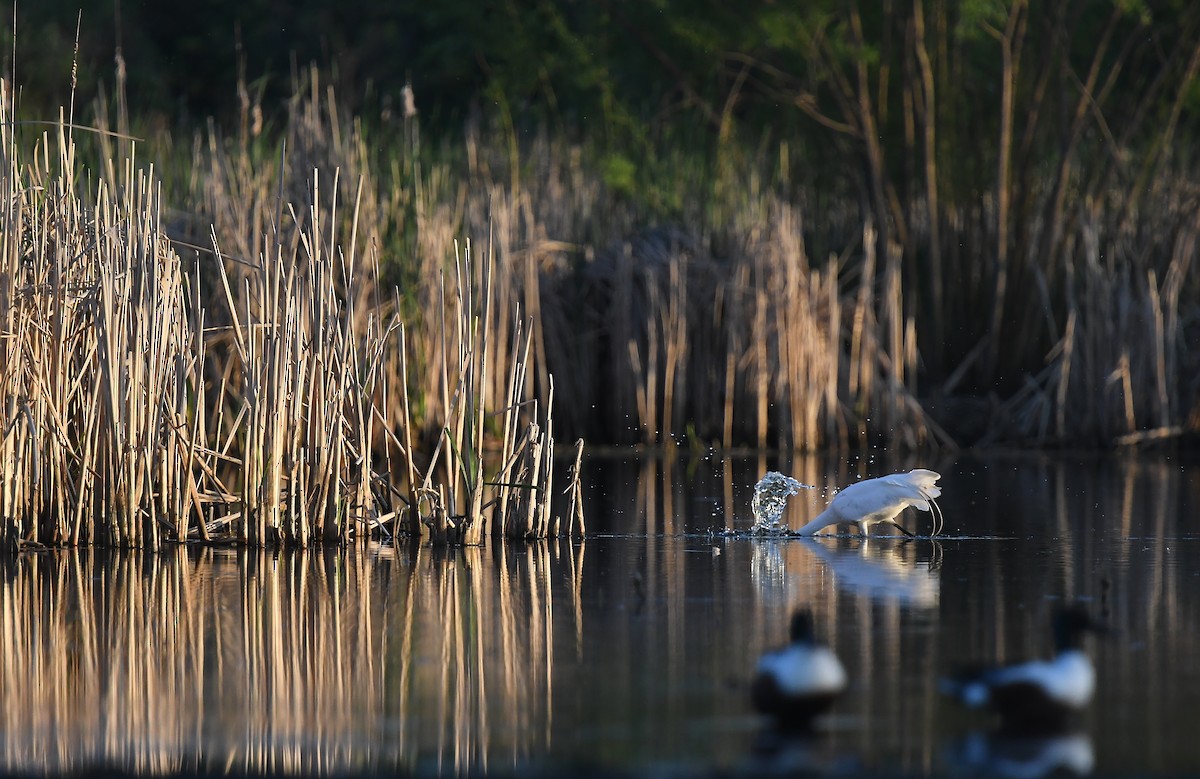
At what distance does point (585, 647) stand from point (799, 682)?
133 cm

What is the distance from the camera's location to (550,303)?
14250 millimetres

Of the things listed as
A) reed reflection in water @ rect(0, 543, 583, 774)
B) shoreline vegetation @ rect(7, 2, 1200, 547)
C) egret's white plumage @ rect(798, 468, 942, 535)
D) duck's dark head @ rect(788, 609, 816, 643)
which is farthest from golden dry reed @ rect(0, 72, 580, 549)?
duck's dark head @ rect(788, 609, 816, 643)

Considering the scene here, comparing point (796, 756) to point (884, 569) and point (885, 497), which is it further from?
point (885, 497)

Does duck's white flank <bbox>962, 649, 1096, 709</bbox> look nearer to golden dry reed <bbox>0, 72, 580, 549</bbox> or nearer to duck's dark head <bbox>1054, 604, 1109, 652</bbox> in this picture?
duck's dark head <bbox>1054, 604, 1109, 652</bbox>

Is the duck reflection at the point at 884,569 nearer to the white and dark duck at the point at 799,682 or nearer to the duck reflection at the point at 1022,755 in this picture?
the white and dark duck at the point at 799,682

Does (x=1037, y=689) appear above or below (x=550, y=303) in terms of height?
below

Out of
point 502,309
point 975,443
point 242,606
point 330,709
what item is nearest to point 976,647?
point 330,709

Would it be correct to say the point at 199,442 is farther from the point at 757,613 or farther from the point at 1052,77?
the point at 1052,77

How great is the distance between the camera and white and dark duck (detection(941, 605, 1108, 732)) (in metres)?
4.58

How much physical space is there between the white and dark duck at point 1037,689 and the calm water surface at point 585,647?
8 cm

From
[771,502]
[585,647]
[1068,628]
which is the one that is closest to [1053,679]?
[1068,628]

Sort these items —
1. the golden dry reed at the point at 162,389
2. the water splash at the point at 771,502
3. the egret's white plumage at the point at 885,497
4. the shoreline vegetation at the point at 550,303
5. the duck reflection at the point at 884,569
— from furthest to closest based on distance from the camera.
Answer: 1. the water splash at the point at 771,502
2. the egret's white plumage at the point at 885,497
3. the shoreline vegetation at the point at 550,303
4. the golden dry reed at the point at 162,389
5. the duck reflection at the point at 884,569

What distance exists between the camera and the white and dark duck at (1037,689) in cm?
458

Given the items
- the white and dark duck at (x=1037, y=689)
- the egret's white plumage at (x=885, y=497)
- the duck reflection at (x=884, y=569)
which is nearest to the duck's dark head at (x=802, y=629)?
the white and dark duck at (x=1037, y=689)
